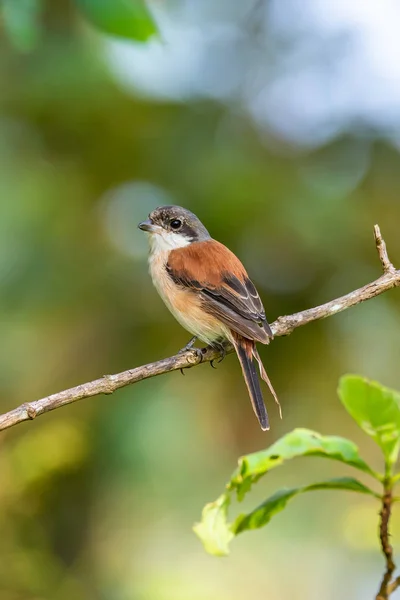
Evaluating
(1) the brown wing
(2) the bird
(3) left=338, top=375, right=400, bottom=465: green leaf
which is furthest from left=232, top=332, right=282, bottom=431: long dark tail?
(3) left=338, top=375, right=400, bottom=465: green leaf

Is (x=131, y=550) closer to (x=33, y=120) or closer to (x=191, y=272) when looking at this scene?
(x=191, y=272)

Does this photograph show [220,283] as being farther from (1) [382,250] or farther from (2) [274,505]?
→ (2) [274,505]

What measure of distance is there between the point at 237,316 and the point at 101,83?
3.76 meters

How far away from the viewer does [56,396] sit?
8.43 feet

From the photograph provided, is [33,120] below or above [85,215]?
above

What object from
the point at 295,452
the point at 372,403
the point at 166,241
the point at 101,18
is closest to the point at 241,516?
the point at 295,452

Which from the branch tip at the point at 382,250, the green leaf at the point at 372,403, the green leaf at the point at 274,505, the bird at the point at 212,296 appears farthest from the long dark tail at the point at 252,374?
the green leaf at the point at 372,403

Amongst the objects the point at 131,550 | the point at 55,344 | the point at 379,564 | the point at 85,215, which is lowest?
the point at 379,564

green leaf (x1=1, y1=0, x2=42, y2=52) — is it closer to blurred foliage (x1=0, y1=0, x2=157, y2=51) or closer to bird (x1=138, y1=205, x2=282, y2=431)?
blurred foliage (x1=0, y1=0, x2=157, y2=51)

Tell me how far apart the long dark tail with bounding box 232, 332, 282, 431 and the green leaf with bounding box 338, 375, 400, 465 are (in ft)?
→ 6.39

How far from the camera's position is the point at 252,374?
364 cm

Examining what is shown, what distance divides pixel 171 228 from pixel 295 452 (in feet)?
10.7

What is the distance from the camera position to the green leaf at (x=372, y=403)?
140 cm

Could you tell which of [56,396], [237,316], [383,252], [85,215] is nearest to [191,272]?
[237,316]
